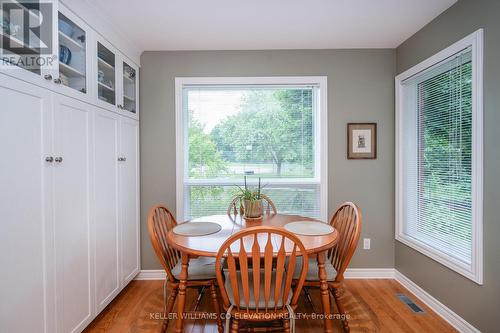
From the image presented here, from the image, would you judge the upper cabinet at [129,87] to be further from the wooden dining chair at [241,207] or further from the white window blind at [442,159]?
the white window blind at [442,159]

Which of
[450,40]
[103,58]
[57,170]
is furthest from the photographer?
[103,58]

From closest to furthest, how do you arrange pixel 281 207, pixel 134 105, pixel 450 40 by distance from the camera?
pixel 450 40, pixel 134 105, pixel 281 207

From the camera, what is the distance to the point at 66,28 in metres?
1.64

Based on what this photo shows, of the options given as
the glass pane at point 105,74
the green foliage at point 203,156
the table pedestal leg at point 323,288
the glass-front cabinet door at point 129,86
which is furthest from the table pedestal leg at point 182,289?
the glass-front cabinet door at point 129,86

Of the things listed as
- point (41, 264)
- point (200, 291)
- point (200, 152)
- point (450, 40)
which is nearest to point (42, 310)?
point (41, 264)

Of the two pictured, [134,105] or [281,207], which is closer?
[134,105]

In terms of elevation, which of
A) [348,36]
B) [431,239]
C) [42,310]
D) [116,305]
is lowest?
[116,305]

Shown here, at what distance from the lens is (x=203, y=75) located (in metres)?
2.65

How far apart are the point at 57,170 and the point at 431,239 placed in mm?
3055

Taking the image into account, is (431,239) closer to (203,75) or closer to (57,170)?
(203,75)

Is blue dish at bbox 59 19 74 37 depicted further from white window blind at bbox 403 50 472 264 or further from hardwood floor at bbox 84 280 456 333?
white window blind at bbox 403 50 472 264

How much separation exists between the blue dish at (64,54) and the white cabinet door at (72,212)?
0.27 metres

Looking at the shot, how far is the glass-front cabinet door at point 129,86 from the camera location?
7.86 ft

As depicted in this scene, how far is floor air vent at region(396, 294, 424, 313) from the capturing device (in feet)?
6.79
